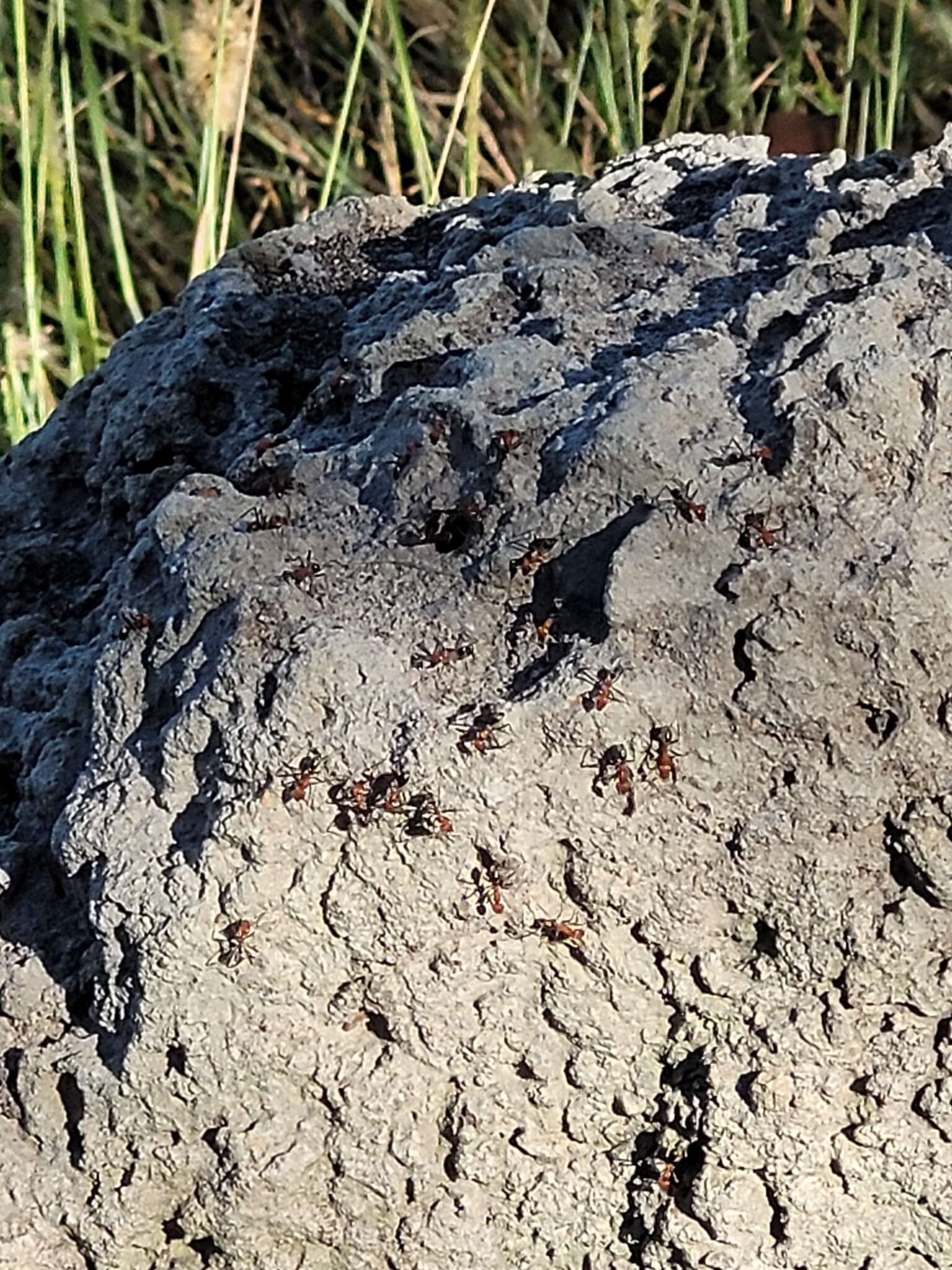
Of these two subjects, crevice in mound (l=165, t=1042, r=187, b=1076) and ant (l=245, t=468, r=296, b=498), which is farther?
ant (l=245, t=468, r=296, b=498)

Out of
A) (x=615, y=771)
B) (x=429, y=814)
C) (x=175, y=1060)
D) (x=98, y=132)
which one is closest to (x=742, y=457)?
(x=615, y=771)

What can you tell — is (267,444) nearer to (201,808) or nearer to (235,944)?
(201,808)

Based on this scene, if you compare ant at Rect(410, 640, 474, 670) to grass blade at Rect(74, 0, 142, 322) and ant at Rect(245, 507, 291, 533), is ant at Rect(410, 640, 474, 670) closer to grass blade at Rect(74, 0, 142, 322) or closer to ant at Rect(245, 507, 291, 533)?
ant at Rect(245, 507, 291, 533)

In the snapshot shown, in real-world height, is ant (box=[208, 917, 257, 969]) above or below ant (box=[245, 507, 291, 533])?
below

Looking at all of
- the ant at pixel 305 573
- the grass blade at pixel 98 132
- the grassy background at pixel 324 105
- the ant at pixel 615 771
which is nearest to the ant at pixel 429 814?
the ant at pixel 615 771

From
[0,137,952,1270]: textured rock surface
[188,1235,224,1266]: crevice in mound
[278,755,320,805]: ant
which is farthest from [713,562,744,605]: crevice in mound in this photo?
[188,1235,224,1266]: crevice in mound

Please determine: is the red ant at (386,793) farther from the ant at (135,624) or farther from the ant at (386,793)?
the ant at (135,624)

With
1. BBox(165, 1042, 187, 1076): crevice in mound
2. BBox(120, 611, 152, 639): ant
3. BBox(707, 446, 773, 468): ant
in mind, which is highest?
BBox(707, 446, 773, 468): ant

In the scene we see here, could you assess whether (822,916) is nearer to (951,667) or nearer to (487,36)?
(951,667)
